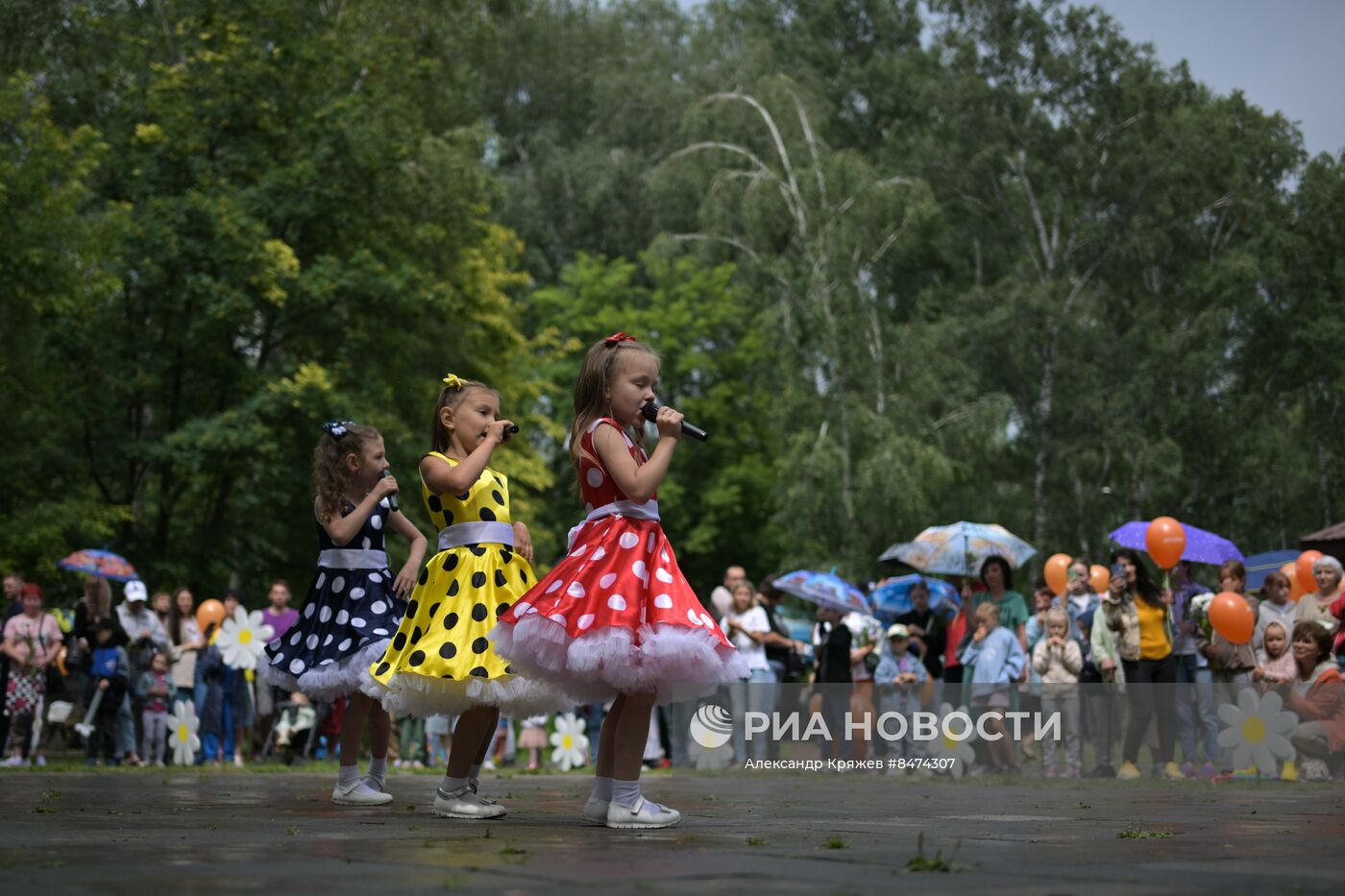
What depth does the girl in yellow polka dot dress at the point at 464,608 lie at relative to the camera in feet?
23.9

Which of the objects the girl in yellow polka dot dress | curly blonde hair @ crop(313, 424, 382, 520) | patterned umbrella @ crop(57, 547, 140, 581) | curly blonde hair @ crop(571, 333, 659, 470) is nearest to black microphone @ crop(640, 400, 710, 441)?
curly blonde hair @ crop(571, 333, 659, 470)

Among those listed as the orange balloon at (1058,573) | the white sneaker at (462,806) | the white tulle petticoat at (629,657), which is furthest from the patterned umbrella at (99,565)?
the white tulle petticoat at (629,657)

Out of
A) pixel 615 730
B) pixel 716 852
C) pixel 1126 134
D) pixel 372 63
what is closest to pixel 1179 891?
pixel 716 852

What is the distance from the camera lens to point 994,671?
14.9 meters

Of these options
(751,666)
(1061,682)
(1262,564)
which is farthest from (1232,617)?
(1262,564)

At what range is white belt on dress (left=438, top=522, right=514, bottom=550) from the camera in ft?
25.3

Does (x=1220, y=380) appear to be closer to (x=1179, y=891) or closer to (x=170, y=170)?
(x=170, y=170)

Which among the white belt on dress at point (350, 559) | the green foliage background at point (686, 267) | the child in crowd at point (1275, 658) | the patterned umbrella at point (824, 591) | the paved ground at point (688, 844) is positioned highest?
the green foliage background at point (686, 267)

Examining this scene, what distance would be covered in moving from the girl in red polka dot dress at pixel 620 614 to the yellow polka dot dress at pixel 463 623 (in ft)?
1.43

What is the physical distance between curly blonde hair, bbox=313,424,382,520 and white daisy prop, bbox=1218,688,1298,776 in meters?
7.30

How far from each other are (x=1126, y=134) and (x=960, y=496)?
889cm

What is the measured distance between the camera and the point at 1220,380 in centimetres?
4044

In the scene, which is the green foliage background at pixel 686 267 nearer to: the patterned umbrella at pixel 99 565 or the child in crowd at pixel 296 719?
the patterned umbrella at pixel 99 565

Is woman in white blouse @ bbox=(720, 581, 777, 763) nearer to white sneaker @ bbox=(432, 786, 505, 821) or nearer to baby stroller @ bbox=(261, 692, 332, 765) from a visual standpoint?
baby stroller @ bbox=(261, 692, 332, 765)
